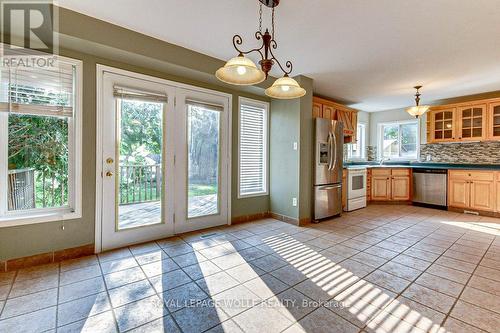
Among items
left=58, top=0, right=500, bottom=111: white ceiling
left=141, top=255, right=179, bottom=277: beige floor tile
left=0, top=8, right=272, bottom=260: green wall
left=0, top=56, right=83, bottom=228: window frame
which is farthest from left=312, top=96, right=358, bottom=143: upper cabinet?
left=0, top=56, right=83, bottom=228: window frame

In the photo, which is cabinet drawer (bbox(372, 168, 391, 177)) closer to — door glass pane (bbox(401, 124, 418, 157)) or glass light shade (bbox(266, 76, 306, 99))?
door glass pane (bbox(401, 124, 418, 157))

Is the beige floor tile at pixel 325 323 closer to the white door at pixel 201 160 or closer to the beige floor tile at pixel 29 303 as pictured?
the beige floor tile at pixel 29 303

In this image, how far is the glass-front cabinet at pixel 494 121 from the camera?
4504 millimetres

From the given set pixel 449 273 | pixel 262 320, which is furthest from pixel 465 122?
pixel 262 320

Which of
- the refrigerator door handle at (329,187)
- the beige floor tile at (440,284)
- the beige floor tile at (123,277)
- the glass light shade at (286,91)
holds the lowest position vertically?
the beige floor tile at (123,277)

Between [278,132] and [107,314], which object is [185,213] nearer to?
[107,314]

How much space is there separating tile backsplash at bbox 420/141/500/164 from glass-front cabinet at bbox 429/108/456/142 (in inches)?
11.9

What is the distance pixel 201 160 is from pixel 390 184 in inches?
182

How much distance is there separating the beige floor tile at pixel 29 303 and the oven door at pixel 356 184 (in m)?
4.69

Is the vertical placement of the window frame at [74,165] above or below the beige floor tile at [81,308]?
above

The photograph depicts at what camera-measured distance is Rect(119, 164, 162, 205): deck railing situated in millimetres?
2881

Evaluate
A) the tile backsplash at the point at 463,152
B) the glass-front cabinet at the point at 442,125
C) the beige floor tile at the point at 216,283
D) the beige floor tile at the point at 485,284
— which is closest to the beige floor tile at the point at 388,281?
the beige floor tile at the point at 485,284

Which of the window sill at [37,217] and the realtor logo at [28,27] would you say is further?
the window sill at [37,217]

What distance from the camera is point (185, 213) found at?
335cm
